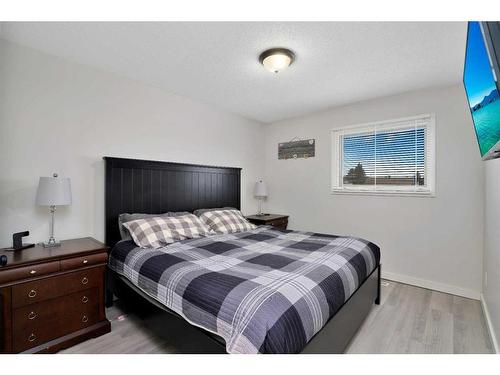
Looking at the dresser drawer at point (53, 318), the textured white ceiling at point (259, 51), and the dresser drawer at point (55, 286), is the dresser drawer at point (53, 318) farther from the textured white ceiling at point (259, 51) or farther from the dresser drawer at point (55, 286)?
the textured white ceiling at point (259, 51)

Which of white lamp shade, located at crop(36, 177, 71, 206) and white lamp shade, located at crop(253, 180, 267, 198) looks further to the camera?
white lamp shade, located at crop(253, 180, 267, 198)

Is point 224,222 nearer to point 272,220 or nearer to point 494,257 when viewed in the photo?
point 272,220

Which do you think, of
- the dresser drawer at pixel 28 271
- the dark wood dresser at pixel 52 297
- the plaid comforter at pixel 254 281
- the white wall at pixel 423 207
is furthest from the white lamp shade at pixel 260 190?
the dresser drawer at pixel 28 271

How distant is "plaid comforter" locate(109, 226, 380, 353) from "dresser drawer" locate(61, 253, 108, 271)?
0.18 m

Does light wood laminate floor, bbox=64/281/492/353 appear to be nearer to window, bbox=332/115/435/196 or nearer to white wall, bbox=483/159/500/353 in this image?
white wall, bbox=483/159/500/353

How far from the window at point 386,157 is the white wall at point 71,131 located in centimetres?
223

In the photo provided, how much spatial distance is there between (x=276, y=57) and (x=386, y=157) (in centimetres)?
210

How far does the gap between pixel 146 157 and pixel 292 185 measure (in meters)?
2.31

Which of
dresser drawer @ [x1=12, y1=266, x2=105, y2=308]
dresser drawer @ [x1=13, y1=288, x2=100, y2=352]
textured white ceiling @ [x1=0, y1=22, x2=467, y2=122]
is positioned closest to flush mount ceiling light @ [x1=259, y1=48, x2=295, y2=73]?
textured white ceiling @ [x1=0, y1=22, x2=467, y2=122]

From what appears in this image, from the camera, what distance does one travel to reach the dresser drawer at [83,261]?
1811mm

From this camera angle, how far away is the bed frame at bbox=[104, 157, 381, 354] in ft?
5.29

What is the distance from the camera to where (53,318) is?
1.77 m

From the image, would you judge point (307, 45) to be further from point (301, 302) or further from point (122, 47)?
point (301, 302)
